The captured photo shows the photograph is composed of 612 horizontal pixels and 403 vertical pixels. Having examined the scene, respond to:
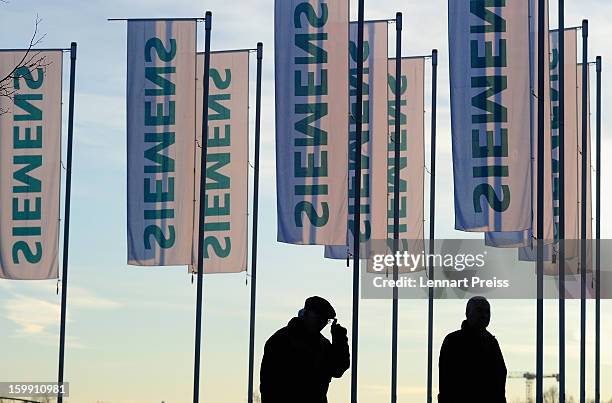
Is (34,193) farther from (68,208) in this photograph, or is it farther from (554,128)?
(554,128)

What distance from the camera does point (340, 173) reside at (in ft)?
92.7

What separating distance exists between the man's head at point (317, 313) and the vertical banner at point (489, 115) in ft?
50.0

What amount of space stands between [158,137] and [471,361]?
746 inches

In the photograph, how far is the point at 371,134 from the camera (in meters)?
31.2

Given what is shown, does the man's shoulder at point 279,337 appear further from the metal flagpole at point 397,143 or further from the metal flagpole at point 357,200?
the metal flagpole at point 397,143

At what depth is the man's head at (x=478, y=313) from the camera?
38.7 ft

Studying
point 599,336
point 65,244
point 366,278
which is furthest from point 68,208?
point 599,336

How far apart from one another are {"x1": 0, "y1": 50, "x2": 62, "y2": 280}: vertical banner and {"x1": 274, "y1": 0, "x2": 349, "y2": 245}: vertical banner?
18.2ft

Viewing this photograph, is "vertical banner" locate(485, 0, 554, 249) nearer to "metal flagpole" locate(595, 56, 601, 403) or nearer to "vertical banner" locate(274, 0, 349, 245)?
"vertical banner" locate(274, 0, 349, 245)

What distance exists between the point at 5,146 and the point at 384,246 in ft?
27.6

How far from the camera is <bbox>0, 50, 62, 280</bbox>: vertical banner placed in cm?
3073

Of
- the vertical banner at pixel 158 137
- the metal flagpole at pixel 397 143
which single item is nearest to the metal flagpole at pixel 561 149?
the metal flagpole at pixel 397 143

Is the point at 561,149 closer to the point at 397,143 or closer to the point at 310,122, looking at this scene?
the point at 397,143

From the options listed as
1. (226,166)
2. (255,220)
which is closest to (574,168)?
(255,220)
